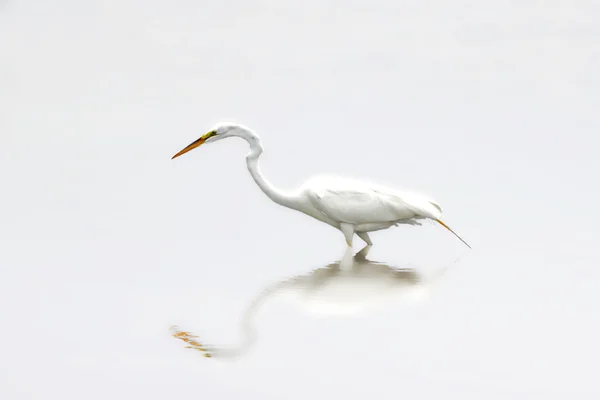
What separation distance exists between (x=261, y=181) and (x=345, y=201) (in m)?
0.73

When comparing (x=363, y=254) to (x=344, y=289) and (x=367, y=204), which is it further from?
(x=344, y=289)

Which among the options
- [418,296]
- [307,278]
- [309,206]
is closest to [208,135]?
[309,206]

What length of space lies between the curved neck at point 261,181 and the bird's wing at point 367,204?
27cm

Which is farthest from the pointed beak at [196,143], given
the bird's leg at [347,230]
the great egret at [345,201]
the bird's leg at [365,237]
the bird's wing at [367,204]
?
the bird's leg at [365,237]

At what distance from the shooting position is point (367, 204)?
8.32m

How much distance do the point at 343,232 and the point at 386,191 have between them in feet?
1.53

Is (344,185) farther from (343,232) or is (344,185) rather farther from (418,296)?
(418,296)

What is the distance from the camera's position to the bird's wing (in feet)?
27.3

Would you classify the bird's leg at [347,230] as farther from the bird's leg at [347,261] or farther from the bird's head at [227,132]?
the bird's head at [227,132]

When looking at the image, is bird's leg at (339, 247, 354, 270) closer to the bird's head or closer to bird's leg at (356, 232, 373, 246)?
bird's leg at (356, 232, 373, 246)

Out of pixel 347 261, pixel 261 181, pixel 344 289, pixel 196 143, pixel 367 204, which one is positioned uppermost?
pixel 196 143

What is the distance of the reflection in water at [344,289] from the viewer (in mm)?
7043

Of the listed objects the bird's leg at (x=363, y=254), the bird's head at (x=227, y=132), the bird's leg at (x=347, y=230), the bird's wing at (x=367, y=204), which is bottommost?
the bird's leg at (x=363, y=254)

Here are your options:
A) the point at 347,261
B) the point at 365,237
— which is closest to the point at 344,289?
the point at 347,261
